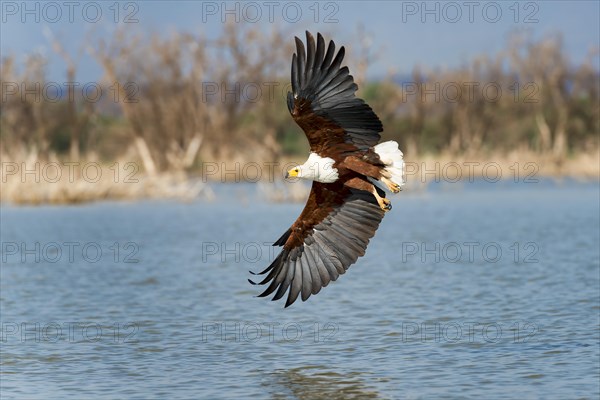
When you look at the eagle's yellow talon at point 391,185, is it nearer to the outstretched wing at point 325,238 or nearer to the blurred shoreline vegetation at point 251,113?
the outstretched wing at point 325,238

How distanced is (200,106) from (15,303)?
2908 centimetres

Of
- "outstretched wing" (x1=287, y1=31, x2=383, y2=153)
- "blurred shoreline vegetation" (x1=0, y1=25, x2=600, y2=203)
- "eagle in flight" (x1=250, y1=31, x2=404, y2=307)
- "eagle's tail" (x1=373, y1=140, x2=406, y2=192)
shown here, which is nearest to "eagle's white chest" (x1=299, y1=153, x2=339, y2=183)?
"eagle in flight" (x1=250, y1=31, x2=404, y2=307)

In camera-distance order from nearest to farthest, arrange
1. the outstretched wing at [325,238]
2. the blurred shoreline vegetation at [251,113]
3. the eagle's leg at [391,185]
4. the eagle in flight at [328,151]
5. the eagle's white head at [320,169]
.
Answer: the eagle's leg at [391,185] → the eagle in flight at [328,151] → the eagle's white head at [320,169] → the outstretched wing at [325,238] → the blurred shoreline vegetation at [251,113]

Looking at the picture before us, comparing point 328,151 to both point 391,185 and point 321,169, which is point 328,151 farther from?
point 391,185

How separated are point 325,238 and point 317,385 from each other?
4.14 ft

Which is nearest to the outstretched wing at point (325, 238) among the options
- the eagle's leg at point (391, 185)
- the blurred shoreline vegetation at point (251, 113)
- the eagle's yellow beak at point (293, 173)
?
the eagle's yellow beak at point (293, 173)

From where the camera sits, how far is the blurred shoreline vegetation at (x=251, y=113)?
37.8 meters

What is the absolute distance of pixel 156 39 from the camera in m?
42.1

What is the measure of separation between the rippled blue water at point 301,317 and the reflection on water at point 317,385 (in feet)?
0.06

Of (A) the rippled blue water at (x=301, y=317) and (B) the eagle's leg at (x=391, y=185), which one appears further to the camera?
(A) the rippled blue water at (x=301, y=317)

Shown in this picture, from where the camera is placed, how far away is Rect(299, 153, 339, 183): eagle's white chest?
8398 mm

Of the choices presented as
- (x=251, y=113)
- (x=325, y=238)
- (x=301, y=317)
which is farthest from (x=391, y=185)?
(x=251, y=113)

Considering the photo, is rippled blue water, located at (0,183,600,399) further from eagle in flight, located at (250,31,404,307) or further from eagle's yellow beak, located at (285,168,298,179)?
eagle's yellow beak, located at (285,168,298,179)

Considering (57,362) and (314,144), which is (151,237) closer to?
(57,362)
